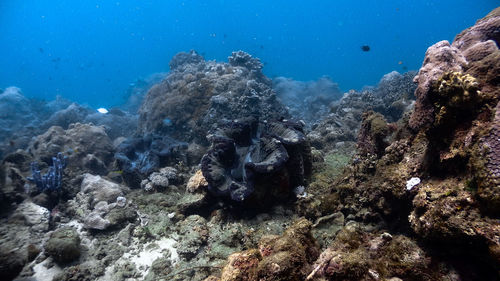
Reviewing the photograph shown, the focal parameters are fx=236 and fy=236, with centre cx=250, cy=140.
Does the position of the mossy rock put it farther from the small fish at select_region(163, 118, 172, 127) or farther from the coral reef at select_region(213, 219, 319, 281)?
the small fish at select_region(163, 118, 172, 127)

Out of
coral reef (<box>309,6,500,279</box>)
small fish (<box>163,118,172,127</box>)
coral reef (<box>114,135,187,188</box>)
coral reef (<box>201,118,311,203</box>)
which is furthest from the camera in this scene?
small fish (<box>163,118,172,127</box>)

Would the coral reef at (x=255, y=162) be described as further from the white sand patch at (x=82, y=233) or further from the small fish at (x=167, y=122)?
the small fish at (x=167, y=122)

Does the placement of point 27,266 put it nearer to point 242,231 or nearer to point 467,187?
point 242,231

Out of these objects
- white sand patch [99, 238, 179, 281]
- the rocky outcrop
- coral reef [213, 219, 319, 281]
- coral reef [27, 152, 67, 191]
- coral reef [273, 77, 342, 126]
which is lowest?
coral reef [213, 219, 319, 281]

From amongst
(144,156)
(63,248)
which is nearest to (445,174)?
(63,248)

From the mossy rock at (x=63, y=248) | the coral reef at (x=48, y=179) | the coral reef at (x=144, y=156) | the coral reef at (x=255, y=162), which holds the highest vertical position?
the coral reef at (x=144, y=156)

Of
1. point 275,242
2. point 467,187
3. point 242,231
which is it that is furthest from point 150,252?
point 467,187

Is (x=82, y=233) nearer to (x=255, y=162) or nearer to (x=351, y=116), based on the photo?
(x=255, y=162)

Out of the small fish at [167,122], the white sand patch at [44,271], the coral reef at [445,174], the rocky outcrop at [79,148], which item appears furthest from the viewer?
the small fish at [167,122]

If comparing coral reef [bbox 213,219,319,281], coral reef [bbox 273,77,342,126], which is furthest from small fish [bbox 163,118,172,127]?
coral reef [bbox 273,77,342,126]

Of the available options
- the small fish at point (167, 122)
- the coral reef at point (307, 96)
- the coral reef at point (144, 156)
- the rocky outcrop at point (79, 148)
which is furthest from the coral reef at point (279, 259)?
the coral reef at point (307, 96)

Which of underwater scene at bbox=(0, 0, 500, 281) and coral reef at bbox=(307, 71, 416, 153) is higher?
coral reef at bbox=(307, 71, 416, 153)

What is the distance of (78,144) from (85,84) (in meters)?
102

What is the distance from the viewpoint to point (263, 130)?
5773 mm
